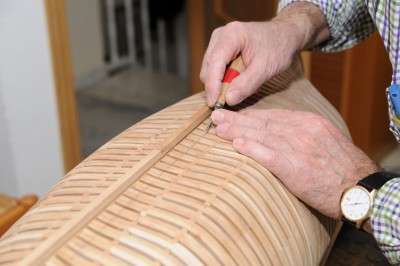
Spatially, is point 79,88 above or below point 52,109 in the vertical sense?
below

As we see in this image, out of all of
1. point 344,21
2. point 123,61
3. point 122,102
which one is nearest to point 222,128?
point 344,21

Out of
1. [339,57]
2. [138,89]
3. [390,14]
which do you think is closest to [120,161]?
[390,14]

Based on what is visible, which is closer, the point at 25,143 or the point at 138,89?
the point at 25,143

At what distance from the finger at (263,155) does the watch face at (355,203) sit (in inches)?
4.7

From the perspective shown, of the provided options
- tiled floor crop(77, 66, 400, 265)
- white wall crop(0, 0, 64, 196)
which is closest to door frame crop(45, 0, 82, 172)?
white wall crop(0, 0, 64, 196)

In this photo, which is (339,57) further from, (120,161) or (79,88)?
(79,88)

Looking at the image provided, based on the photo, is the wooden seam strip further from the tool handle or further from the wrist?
the wrist

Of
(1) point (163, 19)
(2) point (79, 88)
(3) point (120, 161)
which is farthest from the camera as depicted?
(1) point (163, 19)

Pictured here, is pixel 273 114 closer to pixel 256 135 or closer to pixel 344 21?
pixel 256 135

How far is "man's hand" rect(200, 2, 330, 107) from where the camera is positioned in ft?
3.53

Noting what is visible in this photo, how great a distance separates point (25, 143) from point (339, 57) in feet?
4.49

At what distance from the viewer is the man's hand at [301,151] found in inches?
37.4

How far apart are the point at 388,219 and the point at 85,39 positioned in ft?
11.2

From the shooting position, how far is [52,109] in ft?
7.79
